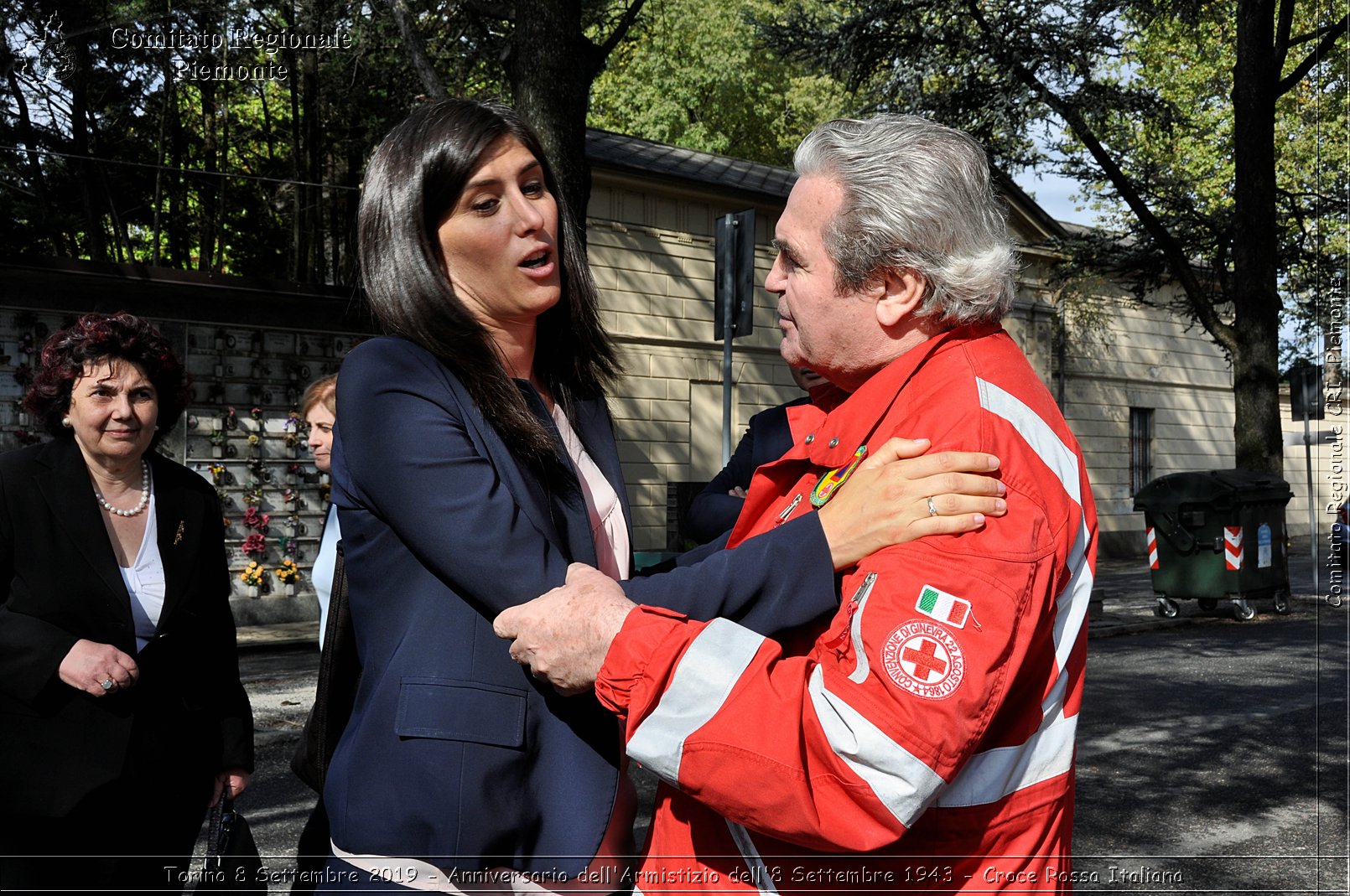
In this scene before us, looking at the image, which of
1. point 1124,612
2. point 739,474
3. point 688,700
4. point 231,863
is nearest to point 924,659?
point 688,700

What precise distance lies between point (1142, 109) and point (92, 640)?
49.5ft

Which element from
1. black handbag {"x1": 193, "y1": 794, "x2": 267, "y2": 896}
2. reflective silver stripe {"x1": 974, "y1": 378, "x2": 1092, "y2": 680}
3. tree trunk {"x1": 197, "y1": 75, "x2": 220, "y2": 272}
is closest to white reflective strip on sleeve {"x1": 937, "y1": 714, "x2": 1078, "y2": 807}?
reflective silver stripe {"x1": 974, "y1": 378, "x2": 1092, "y2": 680}

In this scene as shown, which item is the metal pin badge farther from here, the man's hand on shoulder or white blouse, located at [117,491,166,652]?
white blouse, located at [117,491,166,652]

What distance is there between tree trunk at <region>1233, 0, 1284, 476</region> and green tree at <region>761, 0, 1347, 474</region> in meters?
0.02

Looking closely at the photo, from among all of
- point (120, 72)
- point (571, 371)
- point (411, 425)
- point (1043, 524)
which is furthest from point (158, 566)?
point (120, 72)

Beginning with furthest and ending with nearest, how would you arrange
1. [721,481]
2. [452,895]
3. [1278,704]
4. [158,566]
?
1. [1278,704]
2. [721,481]
3. [158,566]
4. [452,895]

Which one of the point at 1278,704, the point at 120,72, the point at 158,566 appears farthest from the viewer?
the point at 120,72

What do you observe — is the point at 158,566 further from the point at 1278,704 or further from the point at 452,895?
the point at 1278,704

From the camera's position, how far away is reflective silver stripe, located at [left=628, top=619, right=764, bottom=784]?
147 centimetres

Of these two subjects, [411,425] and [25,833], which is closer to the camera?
[411,425]

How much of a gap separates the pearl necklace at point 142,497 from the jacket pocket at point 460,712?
2.17 meters

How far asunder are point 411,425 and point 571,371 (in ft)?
2.02

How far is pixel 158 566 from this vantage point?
3484 mm

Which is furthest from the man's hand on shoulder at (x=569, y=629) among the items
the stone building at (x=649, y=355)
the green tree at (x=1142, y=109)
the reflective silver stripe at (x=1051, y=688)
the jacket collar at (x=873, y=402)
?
the green tree at (x=1142, y=109)
